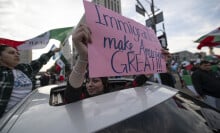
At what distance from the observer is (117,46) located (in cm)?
187

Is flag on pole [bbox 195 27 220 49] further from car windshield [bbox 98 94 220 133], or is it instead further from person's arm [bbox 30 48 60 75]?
car windshield [bbox 98 94 220 133]

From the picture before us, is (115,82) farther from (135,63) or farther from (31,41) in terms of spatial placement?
(31,41)

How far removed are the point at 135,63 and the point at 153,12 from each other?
17741mm

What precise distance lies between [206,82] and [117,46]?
3.81m

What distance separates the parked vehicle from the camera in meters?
1.13

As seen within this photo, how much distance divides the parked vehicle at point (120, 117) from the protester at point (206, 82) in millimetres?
3497

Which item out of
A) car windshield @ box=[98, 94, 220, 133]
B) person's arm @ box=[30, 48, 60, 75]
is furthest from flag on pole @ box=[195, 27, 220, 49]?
car windshield @ box=[98, 94, 220, 133]

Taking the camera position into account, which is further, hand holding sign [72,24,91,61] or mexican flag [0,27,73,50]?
mexican flag [0,27,73,50]

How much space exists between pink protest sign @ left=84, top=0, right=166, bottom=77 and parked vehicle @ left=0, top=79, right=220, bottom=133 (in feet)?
0.81

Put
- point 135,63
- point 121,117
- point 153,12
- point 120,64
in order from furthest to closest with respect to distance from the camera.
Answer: point 153,12 → point 135,63 → point 120,64 → point 121,117

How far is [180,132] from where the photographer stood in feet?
4.24

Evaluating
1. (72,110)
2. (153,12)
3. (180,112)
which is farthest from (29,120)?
(153,12)

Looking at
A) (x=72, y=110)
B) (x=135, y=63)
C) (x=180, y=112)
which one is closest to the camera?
(x=72, y=110)

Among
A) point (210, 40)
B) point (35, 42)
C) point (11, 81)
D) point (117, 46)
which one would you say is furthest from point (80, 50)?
point (210, 40)
